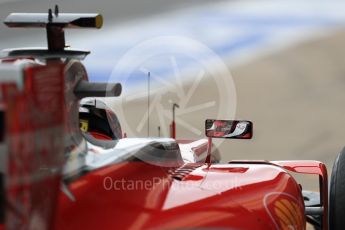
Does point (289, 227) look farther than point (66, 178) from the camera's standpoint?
Yes

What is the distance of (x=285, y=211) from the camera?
2098mm

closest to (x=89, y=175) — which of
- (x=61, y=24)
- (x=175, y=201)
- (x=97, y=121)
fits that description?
(x=175, y=201)

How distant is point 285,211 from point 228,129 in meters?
0.69

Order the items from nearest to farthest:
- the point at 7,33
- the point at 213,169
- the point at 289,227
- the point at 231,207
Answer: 1. the point at 231,207
2. the point at 289,227
3. the point at 213,169
4. the point at 7,33

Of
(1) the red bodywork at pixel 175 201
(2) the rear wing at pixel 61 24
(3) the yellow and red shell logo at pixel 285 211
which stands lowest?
(3) the yellow and red shell logo at pixel 285 211

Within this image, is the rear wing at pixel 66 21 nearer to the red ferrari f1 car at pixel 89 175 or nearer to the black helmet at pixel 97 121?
the red ferrari f1 car at pixel 89 175

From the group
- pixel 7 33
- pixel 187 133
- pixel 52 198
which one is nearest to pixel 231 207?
pixel 52 198

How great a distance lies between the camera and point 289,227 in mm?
2070

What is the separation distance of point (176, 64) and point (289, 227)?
65 centimetres

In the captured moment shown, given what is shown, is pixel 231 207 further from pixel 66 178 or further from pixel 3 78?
pixel 3 78

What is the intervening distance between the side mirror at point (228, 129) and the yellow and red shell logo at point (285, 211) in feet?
1.81

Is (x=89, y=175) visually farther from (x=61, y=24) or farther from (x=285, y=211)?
(x=285, y=211)

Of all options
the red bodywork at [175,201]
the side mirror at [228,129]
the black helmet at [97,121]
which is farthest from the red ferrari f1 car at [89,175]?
the black helmet at [97,121]

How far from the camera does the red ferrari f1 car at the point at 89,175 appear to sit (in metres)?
1.19
